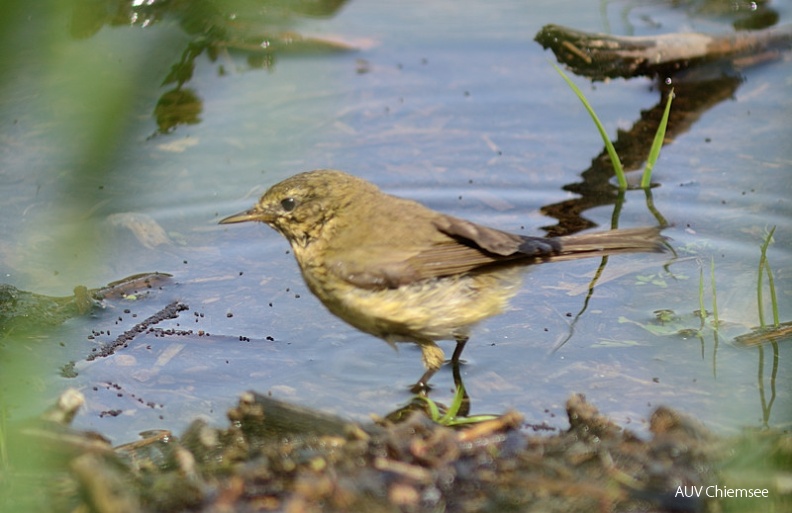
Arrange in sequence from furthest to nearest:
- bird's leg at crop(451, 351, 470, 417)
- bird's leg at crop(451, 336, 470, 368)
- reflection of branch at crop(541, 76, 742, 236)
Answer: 1. reflection of branch at crop(541, 76, 742, 236)
2. bird's leg at crop(451, 336, 470, 368)
3. bird's leg at crop(451, 351, 470, 417)

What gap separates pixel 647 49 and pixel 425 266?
4.56m

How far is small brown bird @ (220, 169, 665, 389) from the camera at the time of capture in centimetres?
476

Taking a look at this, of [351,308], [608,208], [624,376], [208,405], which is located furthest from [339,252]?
[608,208]

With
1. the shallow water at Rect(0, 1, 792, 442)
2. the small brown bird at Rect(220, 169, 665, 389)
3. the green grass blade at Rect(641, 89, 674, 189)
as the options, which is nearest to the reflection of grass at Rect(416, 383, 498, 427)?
the shallow water at Rect(0, 1, 792, 442)

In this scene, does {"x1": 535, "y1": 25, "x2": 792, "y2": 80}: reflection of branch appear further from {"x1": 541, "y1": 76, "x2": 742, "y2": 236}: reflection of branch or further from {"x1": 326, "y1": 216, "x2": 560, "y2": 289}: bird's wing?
{"x1": 326, "y1": 216, "x2": 560, "y2": 289}: bird's wing

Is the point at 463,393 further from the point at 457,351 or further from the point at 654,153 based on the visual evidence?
the point at 654,153

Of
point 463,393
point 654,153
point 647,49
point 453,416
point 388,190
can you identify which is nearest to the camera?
point 453,416

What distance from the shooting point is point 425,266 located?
4.84 m

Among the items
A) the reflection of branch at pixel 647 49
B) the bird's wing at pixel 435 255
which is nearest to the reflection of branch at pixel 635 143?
the reflection of branch at pixel 647 49

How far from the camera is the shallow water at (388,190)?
1.33 m

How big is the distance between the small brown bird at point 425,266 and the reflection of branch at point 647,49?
353cm

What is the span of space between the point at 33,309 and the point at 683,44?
5897mm

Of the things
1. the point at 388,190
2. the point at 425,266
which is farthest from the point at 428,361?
the point at 388,190

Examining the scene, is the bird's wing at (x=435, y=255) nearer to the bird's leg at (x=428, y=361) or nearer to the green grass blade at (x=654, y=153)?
the bird's leg at (x=428, y=361)
